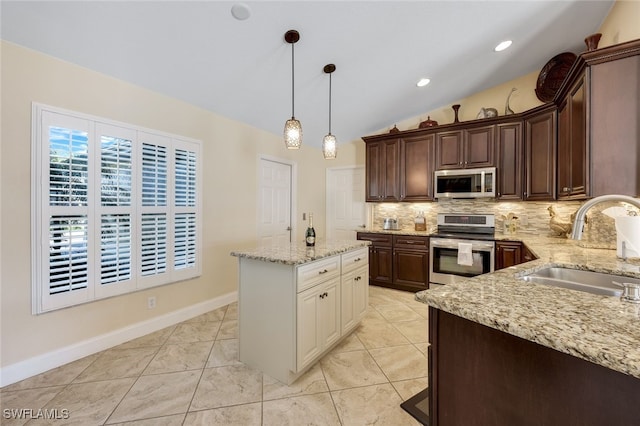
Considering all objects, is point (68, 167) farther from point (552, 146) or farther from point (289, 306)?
point (552, 146)

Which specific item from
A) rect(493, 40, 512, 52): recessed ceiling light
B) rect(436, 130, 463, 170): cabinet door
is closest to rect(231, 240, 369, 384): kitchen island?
rect(436, 130, 463, 170): cabinet door

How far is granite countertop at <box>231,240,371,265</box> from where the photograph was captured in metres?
1.96

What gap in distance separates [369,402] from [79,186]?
285 cm

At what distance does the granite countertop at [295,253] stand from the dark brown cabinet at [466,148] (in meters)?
2.29

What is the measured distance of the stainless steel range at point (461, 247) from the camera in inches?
137

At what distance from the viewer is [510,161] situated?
3582 millimetres

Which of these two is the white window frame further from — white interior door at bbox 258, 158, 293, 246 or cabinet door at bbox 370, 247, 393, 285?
cabinet door at bbox 370, 247, 393, 285

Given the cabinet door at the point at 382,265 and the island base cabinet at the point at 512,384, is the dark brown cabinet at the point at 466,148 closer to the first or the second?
the cabinet door at the point at 382,265

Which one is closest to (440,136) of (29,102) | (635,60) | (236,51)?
(635,60)

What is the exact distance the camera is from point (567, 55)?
10.7 ft

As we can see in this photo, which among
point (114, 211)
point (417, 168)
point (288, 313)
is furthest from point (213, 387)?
point (417, 168)

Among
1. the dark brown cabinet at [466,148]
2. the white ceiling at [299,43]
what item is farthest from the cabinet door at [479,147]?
the white ceiling at [299,43]

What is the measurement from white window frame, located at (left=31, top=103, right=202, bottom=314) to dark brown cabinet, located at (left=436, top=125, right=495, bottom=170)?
11.2 ft

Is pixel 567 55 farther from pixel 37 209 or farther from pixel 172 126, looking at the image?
pixel 37 209
